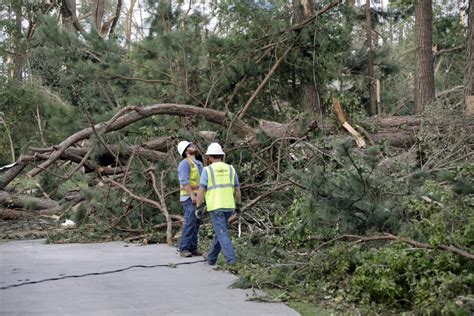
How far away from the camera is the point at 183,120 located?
14.2m

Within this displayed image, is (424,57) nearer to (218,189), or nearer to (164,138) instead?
(164,138)

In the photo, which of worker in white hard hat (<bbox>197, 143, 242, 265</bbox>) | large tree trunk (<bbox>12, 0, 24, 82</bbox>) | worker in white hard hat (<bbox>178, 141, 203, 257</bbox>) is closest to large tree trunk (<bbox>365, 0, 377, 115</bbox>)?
worker in white hard hat (<bbox>178, 141, 203, 257</bbox>)

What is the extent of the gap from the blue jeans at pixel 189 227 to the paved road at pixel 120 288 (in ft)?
0.73

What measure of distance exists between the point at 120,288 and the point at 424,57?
13.1 m

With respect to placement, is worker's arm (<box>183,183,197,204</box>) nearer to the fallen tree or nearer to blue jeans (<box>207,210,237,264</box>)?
blue jeans (<box>207,210,237,264</box>)

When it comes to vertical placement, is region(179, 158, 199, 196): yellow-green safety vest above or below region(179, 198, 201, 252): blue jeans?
above

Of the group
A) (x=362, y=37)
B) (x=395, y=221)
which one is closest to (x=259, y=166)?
(x=395, y=221)

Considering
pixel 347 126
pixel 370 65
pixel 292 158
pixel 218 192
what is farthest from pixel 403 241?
pixel 370 65

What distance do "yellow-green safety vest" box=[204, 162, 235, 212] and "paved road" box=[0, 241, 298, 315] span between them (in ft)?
2.65

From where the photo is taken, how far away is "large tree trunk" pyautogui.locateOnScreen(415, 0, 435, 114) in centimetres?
1736

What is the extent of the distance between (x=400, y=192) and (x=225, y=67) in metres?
8.00

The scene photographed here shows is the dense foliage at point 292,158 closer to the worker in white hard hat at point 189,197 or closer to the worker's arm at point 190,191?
the worker in white hard hat at point 189,197

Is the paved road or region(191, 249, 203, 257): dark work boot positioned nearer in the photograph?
the paved road

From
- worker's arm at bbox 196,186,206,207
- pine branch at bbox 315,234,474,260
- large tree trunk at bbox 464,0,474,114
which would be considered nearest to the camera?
pine branch at bbox 315,234,474,260
